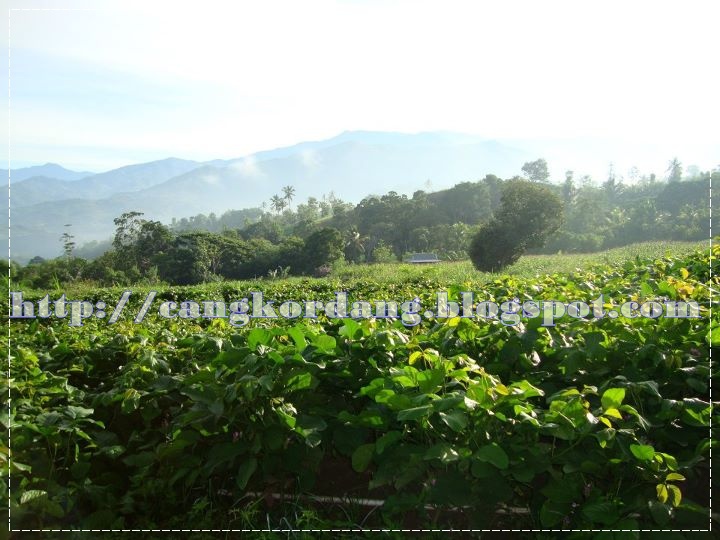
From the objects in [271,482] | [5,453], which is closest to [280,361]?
[271,482]

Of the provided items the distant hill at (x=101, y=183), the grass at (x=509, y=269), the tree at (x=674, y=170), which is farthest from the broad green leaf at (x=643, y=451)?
the distant hill at (x=101, y=183)

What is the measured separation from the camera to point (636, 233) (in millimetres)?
29641

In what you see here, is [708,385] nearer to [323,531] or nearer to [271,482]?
[323,531]

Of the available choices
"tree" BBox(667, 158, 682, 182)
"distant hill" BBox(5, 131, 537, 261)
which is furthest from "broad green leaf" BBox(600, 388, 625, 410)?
"distant hill" BBox(5, 131, 537, 261)

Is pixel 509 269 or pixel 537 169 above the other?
pixel 537 169

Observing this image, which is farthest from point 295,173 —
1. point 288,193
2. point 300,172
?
point 288,193

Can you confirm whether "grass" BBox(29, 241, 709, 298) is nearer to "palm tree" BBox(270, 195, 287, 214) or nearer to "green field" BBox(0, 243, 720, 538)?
"green field" BBox(0, 243, 720, 538)

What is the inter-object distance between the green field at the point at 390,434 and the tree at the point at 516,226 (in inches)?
668

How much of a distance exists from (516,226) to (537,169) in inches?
1229

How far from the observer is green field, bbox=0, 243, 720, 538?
1.24 meters

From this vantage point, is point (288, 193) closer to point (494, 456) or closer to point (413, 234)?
point (413, 234)

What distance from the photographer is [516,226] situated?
18562 millimetres

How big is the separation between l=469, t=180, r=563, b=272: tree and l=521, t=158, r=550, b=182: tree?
29248mm

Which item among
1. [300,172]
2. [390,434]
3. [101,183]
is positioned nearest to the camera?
[390,434]
